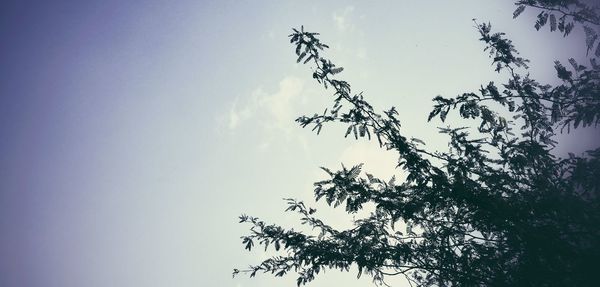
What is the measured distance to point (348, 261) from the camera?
4359mm

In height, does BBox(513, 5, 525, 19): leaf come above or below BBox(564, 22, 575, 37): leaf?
above

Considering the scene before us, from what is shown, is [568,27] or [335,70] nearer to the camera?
[335,70]

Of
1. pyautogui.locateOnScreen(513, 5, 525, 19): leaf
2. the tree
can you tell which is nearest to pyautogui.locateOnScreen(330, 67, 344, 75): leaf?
the tree

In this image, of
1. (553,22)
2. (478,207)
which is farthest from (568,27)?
(478,207)

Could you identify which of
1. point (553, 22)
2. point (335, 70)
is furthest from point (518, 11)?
point (335, 70)

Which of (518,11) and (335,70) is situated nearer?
(335,70)

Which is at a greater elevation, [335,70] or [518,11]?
[518,11]

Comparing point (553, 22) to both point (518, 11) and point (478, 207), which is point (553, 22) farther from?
point (478, 207)

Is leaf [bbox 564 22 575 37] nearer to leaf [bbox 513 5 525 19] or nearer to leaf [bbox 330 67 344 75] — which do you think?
leaf [bbox 513 5 525 19]

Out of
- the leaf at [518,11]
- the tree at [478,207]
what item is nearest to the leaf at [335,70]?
the tree at [478,207]

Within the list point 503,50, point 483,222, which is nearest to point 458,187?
point 483,222

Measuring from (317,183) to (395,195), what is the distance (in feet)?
3.74

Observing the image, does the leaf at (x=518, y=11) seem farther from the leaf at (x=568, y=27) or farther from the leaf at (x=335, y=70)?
the leaf at (x=335, y=70)

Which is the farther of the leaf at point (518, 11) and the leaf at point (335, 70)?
the leaf at point (518, 11)
